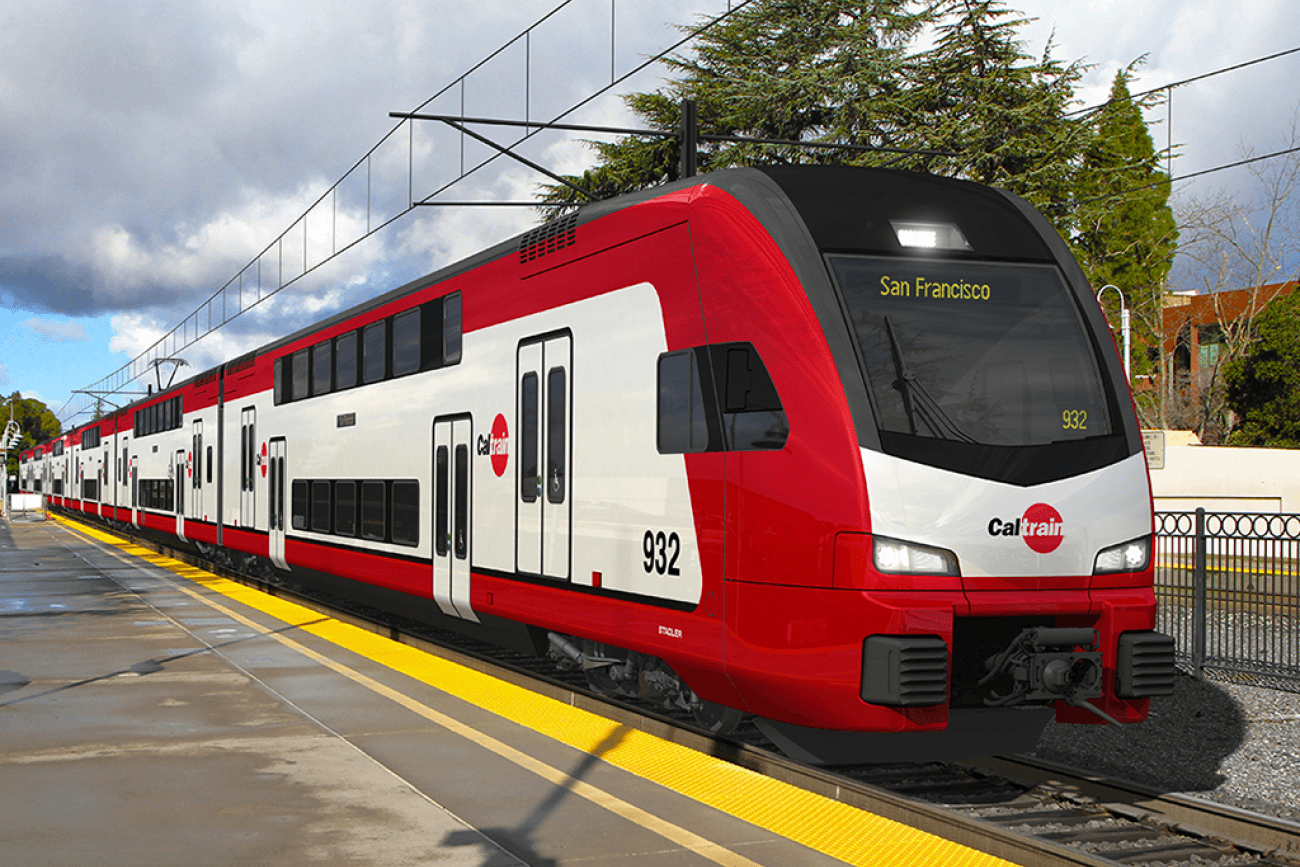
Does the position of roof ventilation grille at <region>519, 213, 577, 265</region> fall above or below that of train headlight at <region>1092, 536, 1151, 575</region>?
above

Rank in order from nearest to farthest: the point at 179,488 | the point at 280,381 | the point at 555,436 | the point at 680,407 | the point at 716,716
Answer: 1. the point at 680,407
2. the point at 716,716
3. the point at 555,436
4. the point at 280,381
5. the point at 179,488

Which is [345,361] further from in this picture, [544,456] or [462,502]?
[544,456]

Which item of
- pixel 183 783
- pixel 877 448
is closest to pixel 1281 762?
pixel 877 448

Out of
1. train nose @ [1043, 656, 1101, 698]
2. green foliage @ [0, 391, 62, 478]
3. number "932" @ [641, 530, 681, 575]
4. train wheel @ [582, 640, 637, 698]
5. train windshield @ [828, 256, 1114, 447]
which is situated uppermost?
green foliage @ [0, 391, 62, 478]

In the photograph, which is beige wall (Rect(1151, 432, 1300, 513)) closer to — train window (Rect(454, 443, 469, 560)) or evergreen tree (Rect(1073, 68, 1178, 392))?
evergreen tree (Rect(1073, 68, 1178, 392))

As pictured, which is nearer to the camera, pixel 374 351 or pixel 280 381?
pixel 374 351

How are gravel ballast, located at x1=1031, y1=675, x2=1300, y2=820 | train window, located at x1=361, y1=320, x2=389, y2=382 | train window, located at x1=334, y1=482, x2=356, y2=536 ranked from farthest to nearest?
train window, located at x1=334, y1=482, x2=356, y2=536, train window, located at x1=361, y1=320, x2=389, y2=382, gravel ballast, located at x1=1031, y1=675, x2=1300, y2=820

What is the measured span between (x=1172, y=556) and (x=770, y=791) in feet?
23.4

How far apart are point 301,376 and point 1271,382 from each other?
32.5 m

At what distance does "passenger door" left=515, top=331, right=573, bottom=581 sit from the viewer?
9.29m

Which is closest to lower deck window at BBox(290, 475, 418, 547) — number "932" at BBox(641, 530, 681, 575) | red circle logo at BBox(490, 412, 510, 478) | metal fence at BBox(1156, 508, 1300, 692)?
red circle logo at BBox(490, 412, 510, 478)

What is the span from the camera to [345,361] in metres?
15.2

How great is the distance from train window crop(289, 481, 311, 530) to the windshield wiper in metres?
11.5

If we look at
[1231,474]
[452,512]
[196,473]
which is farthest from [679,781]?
[1231,474]
